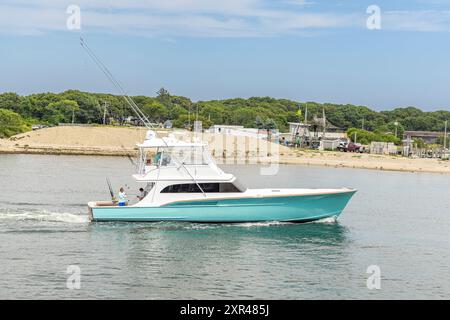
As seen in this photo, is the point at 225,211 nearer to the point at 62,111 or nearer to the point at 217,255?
the point at 217,255

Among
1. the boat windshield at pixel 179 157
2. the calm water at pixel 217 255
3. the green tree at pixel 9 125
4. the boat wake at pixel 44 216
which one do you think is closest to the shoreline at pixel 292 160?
the green tree at pixel 9 125

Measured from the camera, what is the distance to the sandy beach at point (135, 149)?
9425 cm

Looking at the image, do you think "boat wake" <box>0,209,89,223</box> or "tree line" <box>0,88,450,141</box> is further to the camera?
"tree line" <box>0,88,450,141</box>

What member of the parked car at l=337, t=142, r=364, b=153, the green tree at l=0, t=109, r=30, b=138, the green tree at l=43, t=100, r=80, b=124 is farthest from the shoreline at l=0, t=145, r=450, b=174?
the green tree at l=43, t=100, r=80, b=124

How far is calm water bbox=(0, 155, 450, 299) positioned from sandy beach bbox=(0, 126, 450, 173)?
50906 millimetres

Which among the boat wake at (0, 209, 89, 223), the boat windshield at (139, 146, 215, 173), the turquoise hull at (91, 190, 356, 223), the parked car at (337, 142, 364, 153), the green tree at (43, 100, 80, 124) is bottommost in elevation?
the boat wake at (0, 209, 89, 223)

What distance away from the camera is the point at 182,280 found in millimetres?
24297

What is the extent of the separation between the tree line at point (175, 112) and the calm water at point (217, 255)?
78848mm

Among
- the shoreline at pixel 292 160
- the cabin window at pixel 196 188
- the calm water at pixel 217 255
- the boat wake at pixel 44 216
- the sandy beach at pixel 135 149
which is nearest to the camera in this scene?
the calm water at pixel 217 255

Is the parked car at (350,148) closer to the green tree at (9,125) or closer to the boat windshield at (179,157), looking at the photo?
the green tree at (9,125)

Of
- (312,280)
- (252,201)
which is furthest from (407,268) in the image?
(252,201)

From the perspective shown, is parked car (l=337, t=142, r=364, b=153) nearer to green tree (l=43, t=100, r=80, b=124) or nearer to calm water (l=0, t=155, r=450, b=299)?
green tree (l=43, t=100, r=80, b=124)

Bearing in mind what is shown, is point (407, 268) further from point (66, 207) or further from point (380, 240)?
point (66, 207)

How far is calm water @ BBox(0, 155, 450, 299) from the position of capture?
77.3 ft
